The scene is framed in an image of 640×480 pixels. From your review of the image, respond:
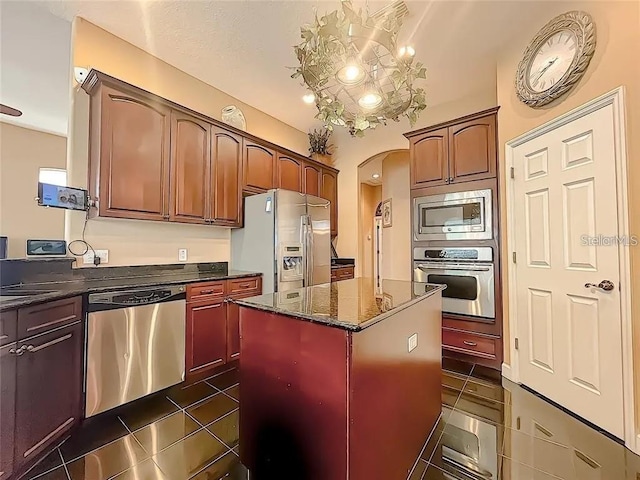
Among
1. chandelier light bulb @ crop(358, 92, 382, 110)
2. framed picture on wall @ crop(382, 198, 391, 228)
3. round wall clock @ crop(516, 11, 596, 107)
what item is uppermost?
round wall clock @ crop(516, 11, 596, 107)

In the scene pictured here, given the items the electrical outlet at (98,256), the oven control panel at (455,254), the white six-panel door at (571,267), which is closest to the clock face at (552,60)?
the white six-panel door at (571,267)

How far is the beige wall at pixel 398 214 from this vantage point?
17.2ft

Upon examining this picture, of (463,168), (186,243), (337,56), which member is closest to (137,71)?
(186,243)

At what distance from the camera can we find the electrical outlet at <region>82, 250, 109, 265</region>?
2473 millimetres

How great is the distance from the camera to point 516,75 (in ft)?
8.96

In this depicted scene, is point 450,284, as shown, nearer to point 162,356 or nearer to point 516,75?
point 516,75

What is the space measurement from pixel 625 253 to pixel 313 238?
2.62 m

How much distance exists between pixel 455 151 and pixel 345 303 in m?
2.47

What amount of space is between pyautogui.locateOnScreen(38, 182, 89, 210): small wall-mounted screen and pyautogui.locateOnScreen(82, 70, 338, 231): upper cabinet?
72 mm

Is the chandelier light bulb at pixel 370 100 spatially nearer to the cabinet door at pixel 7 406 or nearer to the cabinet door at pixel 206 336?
the cabinet door at pixel 206 336

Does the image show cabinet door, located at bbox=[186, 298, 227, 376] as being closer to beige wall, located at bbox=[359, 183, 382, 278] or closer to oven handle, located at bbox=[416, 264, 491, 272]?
oven handle, located at bbox=[416, 264, 491, 272]

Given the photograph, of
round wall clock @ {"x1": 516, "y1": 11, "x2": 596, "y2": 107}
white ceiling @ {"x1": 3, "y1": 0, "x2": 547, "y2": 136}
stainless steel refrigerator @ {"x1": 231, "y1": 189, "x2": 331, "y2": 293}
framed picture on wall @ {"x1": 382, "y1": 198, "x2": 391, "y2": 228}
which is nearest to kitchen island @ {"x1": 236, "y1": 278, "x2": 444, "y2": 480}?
stainless steel refrigerator @ {"x1": 231, "y1": 189, "x2": 331, "y2": 293}

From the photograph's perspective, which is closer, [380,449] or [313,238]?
[380,449]

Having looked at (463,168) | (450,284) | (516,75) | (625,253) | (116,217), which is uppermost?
(516,75)
